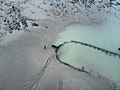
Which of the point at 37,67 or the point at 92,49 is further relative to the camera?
the point at 92,49

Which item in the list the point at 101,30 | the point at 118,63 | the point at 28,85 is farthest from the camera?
the point at 101,30

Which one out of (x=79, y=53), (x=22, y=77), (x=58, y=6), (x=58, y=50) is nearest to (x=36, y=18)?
(x=58, y=6)

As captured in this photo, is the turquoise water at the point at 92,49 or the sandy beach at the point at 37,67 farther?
the turquoise water at the point at 92,49

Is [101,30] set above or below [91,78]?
above

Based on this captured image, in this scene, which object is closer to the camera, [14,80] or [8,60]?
[14,80]

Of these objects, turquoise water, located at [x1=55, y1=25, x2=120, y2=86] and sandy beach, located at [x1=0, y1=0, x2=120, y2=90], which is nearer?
sandy beach, located at [x1=0, y1=0, x2=120, y2=90]

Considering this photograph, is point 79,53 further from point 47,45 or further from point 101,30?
point 101,30

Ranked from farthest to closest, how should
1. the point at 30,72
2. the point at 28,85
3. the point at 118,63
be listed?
the point at 118,63 → the point at 30,72 → the point at 28,85

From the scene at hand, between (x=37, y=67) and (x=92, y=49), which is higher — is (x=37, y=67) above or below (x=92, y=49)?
below
